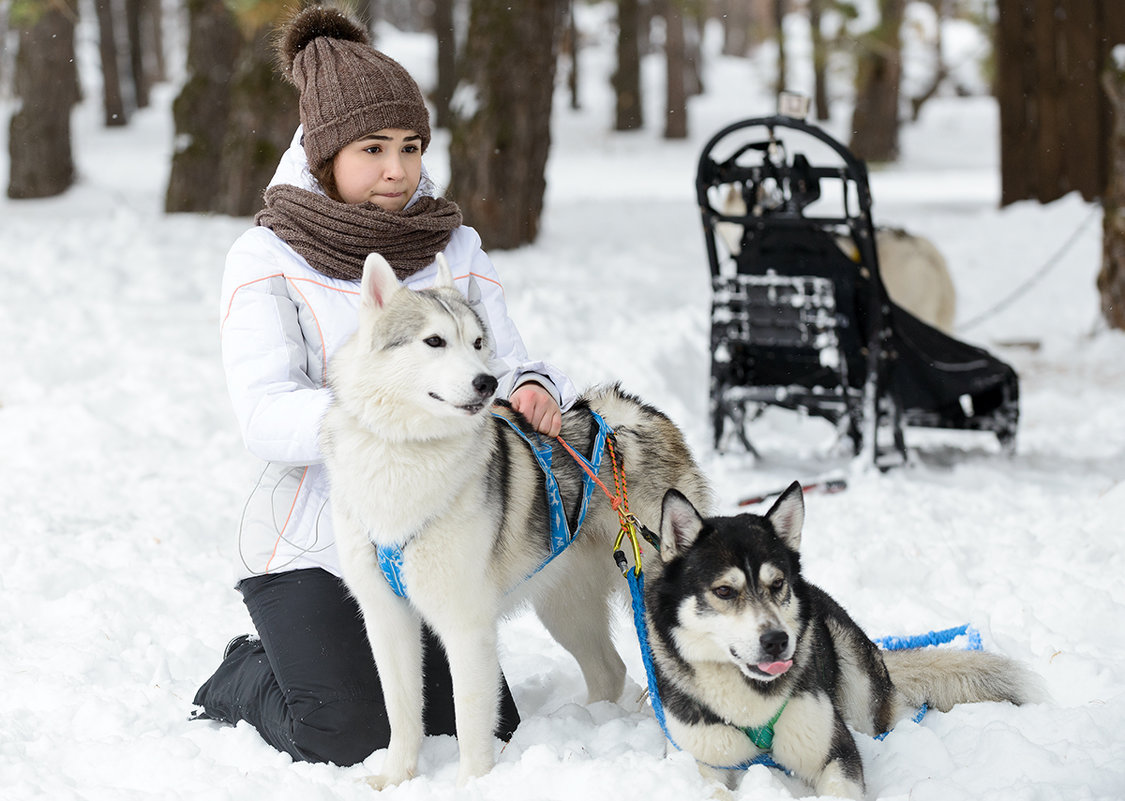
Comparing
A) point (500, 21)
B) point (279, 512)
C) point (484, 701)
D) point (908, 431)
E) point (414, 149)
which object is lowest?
point (908, 431)

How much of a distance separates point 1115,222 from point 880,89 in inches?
529

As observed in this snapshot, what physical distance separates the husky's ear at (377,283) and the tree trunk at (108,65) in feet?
75.5

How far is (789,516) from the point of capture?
282 cm

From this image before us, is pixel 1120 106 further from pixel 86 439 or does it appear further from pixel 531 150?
pixel 86 439

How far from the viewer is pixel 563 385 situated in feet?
10.8

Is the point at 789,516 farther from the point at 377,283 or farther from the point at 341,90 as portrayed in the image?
the point at 341,90

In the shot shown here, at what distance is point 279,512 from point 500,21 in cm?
729

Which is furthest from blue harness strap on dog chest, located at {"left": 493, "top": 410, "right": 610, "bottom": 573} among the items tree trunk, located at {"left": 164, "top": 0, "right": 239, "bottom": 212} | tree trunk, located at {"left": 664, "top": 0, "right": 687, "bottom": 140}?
tree trunk, located at {"left": 664, "top": 0, "right": 687, "bottom": 140}

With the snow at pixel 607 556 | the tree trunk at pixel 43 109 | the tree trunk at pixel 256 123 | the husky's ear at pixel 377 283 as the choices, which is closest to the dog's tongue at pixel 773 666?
the snow at pixel 607 556

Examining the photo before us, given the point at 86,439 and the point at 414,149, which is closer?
the point at 414,149

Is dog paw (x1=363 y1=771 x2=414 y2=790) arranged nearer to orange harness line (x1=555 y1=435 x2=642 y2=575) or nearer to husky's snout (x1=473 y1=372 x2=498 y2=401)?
orange harness line (x1=555 y1=435 x2=642 y2=575)

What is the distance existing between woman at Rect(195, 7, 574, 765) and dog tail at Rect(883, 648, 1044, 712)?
1.11 metres

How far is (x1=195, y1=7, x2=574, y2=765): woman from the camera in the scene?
306 cm

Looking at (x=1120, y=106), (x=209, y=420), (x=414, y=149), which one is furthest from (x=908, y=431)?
(x=414, y=149)
